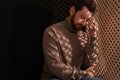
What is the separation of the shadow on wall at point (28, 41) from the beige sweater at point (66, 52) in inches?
7.4

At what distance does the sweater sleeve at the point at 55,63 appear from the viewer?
2.07m

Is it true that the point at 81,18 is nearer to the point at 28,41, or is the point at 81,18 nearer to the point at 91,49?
the point at 91,49

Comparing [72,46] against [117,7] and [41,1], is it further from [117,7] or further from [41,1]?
[117,7]

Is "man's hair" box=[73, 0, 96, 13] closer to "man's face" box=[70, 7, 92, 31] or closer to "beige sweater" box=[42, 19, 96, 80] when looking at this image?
"man's face" box=[70, 7, 92, 31]

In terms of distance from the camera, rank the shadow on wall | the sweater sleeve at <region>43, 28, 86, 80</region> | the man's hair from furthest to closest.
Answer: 1. the shadow on wall
2. the man's hair
3. the sweater sleeve at <region>43, 28, 86, 80</region>

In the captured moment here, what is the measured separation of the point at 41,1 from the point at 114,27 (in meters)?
0.72

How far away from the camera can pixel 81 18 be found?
84.5 inches

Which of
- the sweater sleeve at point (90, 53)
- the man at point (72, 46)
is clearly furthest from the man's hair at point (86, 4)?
the sweater sleeve at point (90, 53)

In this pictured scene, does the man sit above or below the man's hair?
below

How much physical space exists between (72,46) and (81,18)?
0.25 metres

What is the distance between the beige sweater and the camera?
82.0 inches

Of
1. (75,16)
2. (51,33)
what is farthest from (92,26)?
(51,33)

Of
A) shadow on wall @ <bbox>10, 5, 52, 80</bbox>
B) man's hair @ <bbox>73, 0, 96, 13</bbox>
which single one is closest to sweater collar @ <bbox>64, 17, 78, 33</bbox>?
man's hair @ <bbox>73, 0, 96, 13</bbox>

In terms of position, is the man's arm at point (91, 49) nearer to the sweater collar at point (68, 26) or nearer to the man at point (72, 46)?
the man at point (72, 46)
